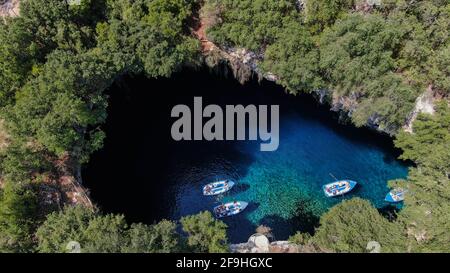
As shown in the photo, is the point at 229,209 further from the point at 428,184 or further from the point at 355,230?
the point at 428,184

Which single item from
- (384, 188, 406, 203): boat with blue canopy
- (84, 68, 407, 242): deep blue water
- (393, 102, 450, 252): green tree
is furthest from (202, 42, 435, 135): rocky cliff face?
(384, 188, 406, 203): boat with blue canopy

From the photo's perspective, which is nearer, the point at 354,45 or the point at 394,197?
the point at 354,45

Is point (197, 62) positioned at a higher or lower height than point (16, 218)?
higher

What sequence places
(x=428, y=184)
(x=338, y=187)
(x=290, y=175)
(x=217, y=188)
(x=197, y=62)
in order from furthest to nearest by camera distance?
(x=197, y=62) → (x=290, y=175) → (x=338, y=187) → (x=217, y=188) → (x=428, y=184)

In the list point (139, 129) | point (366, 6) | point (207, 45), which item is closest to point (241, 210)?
point (139, 129)

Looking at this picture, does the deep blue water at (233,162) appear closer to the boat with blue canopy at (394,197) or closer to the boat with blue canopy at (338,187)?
the boat with blue canopy at (338,187)

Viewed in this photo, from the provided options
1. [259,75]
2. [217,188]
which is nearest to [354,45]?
[259,75]
